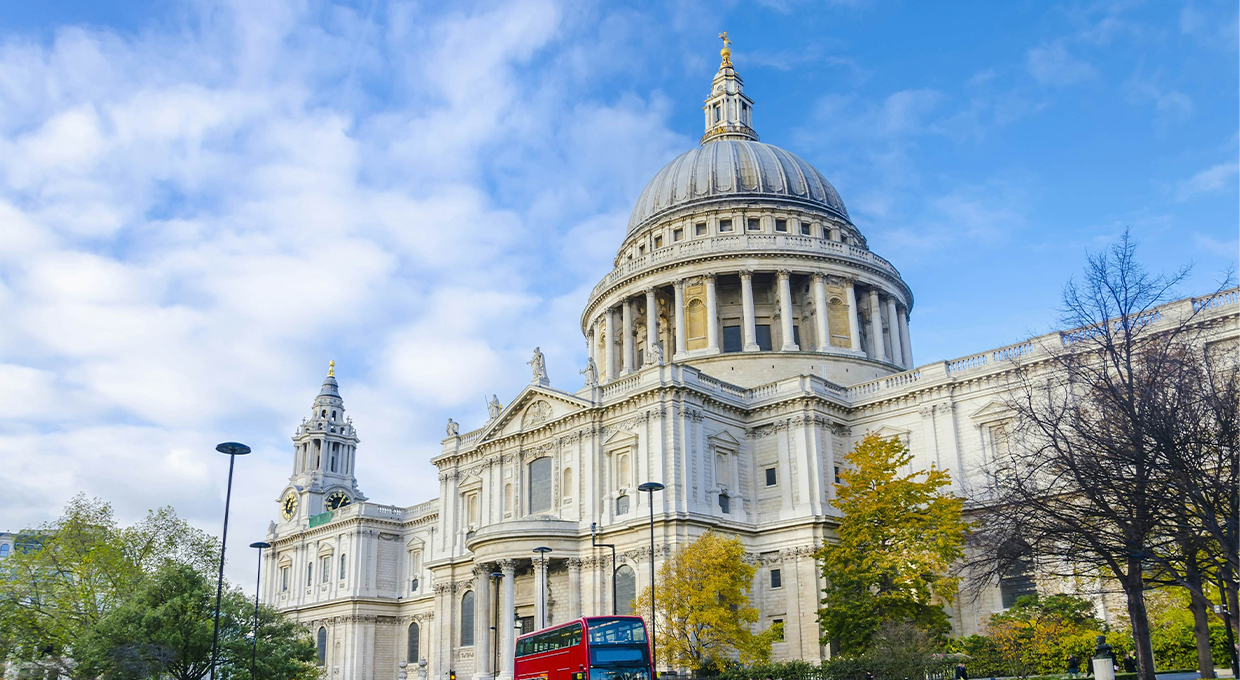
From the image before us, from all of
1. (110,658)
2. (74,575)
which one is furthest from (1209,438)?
(74,575)

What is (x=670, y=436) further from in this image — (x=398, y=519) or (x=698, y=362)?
(x=398, y=519)

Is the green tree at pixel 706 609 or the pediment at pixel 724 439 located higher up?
the pediment at pixel 724 439

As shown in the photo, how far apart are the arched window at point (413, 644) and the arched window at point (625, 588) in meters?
35.2

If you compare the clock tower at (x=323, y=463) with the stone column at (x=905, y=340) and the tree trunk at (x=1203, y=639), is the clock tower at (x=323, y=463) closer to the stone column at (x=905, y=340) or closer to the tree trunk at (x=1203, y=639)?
the stone column at (x=905, y=340)

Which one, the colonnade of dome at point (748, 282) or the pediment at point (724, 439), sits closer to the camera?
the pediment at point (724, 439)

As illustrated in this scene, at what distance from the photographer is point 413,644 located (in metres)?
81.7

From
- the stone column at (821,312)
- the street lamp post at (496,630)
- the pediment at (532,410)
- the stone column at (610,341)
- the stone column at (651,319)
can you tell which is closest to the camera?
the street lamp post at (496,630)

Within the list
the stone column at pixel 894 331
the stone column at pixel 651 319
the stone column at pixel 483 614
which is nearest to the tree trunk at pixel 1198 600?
the stone column at pixel 483 614

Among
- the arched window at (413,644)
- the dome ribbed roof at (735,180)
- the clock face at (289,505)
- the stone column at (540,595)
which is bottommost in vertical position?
the arched window at (413,644)

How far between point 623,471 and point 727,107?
4168 centimetres

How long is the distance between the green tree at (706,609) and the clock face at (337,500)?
58844 mm

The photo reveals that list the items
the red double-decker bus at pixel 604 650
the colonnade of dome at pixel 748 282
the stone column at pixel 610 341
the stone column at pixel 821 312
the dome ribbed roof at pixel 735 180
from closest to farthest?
the red double-decker bus at pixel 604 650 < the stone column at pixel 821 312 < the colonnade of dome at pixel 748 282 < the stone column at pixel 610 341 < the dome ribbed roof at pixel 735 180

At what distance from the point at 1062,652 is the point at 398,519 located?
60032 mm

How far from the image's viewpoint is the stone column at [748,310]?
64750 mm
